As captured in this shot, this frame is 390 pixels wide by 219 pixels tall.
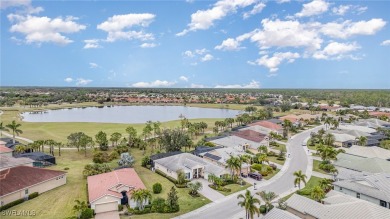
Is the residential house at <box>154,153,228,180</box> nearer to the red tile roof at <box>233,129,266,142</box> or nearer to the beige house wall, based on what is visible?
the beige house wall

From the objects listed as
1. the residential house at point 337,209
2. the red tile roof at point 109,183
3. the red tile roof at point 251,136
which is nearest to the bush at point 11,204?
the red tile roof at point 109,183

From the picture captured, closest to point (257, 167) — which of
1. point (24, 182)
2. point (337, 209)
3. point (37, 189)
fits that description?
point (337, 209)

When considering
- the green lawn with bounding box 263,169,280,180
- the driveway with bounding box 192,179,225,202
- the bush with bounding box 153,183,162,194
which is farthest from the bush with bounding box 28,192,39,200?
the green lawn with bounding box 263,169,280,180

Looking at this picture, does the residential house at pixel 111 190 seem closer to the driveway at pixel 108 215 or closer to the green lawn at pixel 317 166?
the driveway at pixel 108 215

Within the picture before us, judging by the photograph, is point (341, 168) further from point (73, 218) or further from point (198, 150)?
point (73, 218)

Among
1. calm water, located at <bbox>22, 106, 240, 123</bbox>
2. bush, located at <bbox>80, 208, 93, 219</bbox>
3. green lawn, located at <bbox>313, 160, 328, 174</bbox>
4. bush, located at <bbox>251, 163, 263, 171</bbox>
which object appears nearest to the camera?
bush, located at <bbox>80, 208, 93, 219</bbox>

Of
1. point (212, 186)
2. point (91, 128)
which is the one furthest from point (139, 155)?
point (91, 128)

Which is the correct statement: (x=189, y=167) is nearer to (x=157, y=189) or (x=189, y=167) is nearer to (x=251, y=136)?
(x=157, y=189)
